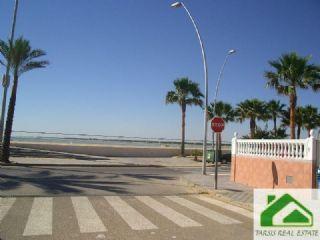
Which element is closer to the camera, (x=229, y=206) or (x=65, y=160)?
(x=229, y=206)

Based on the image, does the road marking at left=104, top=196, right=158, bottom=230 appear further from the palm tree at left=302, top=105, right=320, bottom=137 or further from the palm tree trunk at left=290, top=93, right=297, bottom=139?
the palm tree at left=302, top=105, right=320, bottom=137

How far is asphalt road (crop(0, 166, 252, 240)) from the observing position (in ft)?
25.5

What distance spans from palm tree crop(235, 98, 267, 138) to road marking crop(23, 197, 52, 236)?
37.4m

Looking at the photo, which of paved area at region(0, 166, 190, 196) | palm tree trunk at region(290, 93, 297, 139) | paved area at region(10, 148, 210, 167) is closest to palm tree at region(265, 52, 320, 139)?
palm tree trunk at region(290, 93, 297, 139)

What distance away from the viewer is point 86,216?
365 inches

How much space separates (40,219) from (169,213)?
125 inches

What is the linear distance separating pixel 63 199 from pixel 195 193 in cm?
512

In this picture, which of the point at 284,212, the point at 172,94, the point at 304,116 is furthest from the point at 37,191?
the point at 304,116

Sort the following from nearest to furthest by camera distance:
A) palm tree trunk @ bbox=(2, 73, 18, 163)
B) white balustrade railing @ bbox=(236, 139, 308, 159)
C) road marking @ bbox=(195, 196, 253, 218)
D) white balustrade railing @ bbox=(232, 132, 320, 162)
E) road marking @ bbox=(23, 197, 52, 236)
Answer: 1. road marking @ bbox=(23, 197, 52, 236)
2. road marking @ bbox=(195, 196, 253, 218)
3. white balustrade railing @ bbox=(232, 132, 320, 162)
4. white balustrade railing @ bbox=(236, 139, 308, 159)
5. palm tree trunk @ bbox=(2, 73, 18, 163)

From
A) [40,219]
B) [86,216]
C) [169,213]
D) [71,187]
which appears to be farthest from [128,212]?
[71,187]

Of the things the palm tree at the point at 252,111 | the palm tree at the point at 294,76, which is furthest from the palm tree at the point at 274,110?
the palm tree at the point at 294,76

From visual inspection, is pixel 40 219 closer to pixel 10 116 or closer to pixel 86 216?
pixel 86 216

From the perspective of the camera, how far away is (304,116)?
43906 mm

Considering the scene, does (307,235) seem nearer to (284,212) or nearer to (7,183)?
(284,212)
